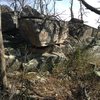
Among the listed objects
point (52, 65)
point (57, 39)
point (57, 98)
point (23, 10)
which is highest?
point (23, 10)

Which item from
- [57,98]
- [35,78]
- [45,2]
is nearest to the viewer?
[57,98]

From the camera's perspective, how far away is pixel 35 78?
9.06 metres

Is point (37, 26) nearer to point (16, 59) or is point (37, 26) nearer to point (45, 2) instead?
point (16, 59)

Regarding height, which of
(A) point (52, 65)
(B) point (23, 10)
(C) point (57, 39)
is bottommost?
(A) point (52, 65)

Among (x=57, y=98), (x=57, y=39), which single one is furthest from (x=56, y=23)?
(x=57, y=98)

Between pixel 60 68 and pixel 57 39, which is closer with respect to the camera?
pixel 60 68

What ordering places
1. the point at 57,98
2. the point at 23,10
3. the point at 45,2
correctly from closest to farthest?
the point at 57,98 < the point at 23,10 < the point at 45,2

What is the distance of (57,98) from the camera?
27.2 ft

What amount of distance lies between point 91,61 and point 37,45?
1977 mm

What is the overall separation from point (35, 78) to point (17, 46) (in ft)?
6.63

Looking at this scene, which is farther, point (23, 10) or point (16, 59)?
point (23, 10)

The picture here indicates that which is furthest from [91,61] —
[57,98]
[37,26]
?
[57,98]

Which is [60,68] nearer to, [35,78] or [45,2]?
[35,78]

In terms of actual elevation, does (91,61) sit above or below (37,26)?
below
